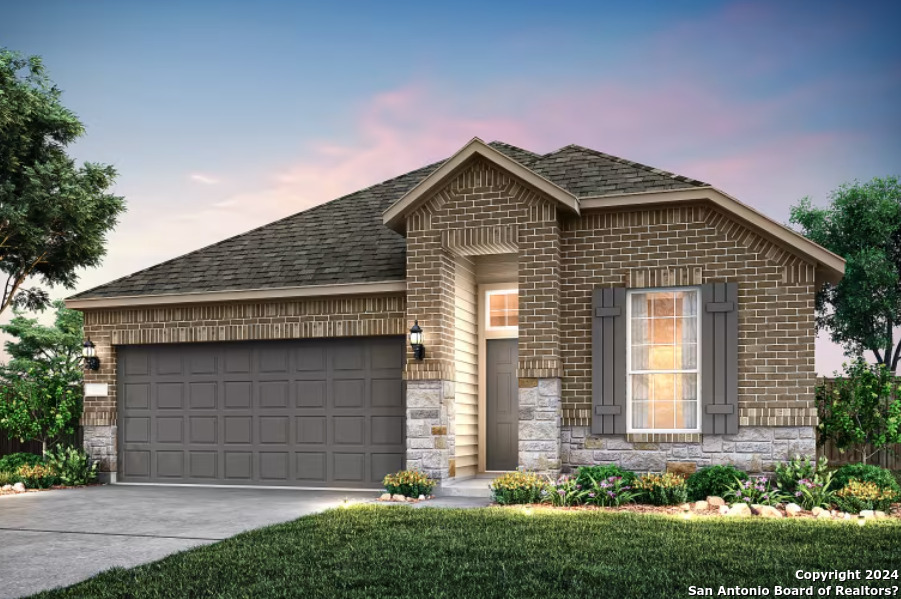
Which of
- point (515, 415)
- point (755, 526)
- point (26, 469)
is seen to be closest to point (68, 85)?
point (26, 469)

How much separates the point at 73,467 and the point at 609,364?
9.71 metres

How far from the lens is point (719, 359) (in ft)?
37.4

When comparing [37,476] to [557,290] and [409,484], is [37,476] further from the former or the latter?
Result: [557,290]

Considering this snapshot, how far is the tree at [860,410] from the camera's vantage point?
484 inches

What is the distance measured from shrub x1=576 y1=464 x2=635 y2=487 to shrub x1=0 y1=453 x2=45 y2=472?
393 inches

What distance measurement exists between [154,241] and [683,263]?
15.0 metres

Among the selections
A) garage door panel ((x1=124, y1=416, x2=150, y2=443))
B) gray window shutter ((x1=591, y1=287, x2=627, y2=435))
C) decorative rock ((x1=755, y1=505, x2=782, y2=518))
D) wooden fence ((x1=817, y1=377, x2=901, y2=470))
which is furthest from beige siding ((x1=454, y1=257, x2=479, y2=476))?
wooden fence ((x1=817, y1=377, x2=901, y2=470))

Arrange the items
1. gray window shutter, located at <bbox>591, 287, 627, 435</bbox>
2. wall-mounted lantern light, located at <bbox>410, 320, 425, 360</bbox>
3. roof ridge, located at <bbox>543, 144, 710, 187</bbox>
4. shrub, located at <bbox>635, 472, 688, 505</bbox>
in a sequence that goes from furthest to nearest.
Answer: wall-mounted lantern light, located at <bbox>410, 320, 425, 360</bbox>
roof ridge, located at <bbox>543, 144, 710, 187</bbox>
gray window shutter, located at <bbox>591, 287, 627, 435</bbox>
shrub, located at <bbox>635, 472, 688, 505</bbox>


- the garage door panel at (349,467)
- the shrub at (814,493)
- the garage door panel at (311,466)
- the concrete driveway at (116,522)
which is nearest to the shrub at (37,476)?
the concrete driveway at (116,522)

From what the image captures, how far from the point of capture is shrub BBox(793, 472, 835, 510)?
33.6 feet

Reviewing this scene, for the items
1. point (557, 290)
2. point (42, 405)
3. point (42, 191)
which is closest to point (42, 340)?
point (42, 191)

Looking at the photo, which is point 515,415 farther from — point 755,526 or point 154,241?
point 154,241

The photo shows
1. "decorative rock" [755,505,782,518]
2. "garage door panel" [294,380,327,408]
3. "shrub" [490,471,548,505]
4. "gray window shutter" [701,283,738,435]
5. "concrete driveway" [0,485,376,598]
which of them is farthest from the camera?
"garage door panel" [294,380,327,408]

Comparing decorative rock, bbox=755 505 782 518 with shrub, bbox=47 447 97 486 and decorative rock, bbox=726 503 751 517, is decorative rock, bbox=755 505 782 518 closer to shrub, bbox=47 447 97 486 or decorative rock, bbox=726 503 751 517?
decorative rock, bbox=726 503 751 517
